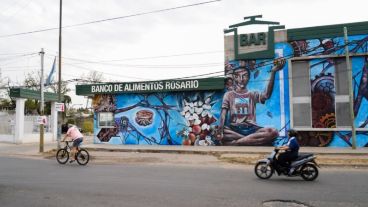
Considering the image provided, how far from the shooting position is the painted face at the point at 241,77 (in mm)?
21484

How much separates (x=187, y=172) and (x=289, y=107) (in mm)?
10328

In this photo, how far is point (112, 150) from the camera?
20781mm

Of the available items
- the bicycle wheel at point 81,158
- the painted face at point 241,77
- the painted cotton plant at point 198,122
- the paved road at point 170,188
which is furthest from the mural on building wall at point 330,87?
the bicycle wheel at point 81,158

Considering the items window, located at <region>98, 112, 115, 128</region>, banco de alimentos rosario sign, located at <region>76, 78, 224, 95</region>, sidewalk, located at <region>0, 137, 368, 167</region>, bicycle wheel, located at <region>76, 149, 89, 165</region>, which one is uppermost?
banco de alimentos rosario sign, located at <region>76, 78, 224, 95</region>

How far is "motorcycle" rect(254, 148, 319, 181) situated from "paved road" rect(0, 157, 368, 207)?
0.82ft

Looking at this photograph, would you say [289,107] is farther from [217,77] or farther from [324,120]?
[217,77]

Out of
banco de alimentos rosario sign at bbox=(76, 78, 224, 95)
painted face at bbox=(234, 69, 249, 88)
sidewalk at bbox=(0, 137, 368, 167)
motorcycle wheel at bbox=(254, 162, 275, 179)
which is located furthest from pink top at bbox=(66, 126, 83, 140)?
painted face at bbox=(234, 69, 249, 88)

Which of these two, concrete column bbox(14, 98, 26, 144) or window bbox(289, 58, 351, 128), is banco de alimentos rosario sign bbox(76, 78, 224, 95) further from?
concrete column bbox(14, 98, 26, 144)

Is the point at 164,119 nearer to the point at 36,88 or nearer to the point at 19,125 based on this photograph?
the point at 19,125

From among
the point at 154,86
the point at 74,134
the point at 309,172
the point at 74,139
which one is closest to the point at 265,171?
the point at 309,172

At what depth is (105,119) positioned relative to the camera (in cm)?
2480

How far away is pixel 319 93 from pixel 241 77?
4461 millimetres

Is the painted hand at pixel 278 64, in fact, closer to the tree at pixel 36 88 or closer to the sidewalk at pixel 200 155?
the sidewalk at pixel 200 155

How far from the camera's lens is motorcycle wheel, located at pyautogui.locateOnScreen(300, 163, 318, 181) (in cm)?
1059
